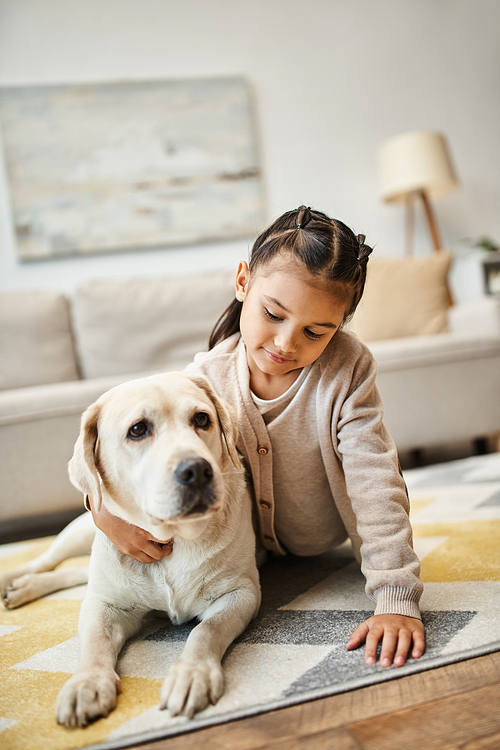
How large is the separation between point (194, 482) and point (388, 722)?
1.51 ft

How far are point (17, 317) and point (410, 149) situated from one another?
2932 mm

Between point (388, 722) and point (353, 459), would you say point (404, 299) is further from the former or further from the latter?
point (388, 722)

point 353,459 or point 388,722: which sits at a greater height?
point 353,459

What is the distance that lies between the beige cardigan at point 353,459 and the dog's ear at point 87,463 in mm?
378

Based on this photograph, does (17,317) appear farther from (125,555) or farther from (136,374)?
(125,555)

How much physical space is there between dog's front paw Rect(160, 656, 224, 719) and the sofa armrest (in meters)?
2.44

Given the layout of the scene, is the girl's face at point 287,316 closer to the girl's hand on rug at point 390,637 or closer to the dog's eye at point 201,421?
the dog's eye at point 201,421

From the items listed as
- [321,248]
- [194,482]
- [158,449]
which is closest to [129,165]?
[321,248]

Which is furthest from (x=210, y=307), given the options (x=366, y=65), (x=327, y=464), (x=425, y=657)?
(x=366, y=65)

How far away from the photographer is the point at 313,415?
1397mm

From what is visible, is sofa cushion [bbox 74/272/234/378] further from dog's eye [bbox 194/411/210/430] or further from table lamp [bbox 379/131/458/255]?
dog's eye [bbox 194/411/210/430]

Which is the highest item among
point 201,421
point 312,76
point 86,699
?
point 312,76

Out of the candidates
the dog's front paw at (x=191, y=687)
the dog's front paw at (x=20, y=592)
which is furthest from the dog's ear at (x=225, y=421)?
the dog's front paw at (x=20, y=592)

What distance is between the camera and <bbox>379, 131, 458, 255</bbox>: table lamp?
4074 millimetres
